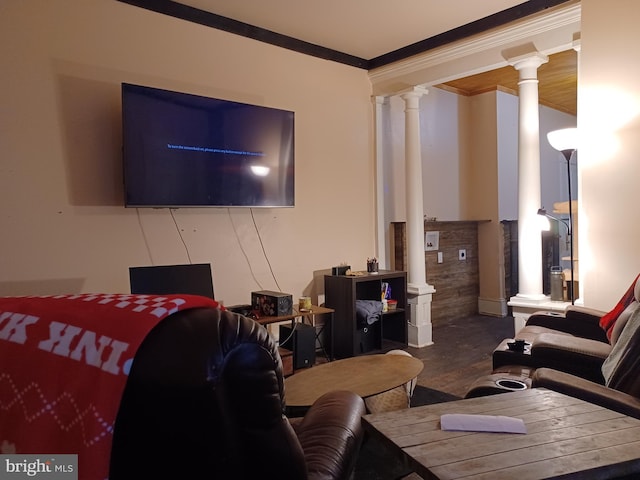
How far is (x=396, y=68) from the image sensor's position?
13.5ft

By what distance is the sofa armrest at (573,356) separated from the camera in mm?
2051

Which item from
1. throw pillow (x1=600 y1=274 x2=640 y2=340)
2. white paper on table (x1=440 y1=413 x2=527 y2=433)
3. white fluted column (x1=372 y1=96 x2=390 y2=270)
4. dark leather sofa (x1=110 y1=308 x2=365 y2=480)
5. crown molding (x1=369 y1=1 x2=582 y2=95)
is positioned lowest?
white paper on table (x1=440 y1=413 x2=527 y2=433)

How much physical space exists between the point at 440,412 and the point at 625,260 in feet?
6.50

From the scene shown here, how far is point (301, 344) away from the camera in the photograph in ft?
11.0

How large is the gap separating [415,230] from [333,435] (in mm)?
3316

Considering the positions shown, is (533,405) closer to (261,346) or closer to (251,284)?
(261,346)

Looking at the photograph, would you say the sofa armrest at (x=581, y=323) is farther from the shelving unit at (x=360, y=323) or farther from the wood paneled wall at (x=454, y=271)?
the wood paneled wall at (x=454, y=271)

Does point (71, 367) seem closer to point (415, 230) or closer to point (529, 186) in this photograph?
point (529, 186)

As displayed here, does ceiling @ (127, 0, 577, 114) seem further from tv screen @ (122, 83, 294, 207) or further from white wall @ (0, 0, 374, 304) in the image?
tv screen @ (122, 83, 294, 207)

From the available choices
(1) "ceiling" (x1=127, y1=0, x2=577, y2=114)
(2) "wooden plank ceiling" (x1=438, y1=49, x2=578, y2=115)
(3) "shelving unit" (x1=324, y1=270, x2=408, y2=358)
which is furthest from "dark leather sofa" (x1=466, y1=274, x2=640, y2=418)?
(2) "wooden plank ceiling" (x1=438, y1=49, x2=578, y2=115)

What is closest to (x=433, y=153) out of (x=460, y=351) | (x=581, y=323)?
(x=460, y=351)

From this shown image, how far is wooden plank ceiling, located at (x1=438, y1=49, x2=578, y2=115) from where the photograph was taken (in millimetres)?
4742

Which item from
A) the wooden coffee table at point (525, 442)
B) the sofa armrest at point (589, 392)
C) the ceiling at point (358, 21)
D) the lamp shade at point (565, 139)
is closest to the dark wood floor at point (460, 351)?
the sofa armrest at point (589, 392)

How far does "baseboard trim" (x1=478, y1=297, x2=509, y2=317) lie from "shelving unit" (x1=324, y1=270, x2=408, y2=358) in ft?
6.86
